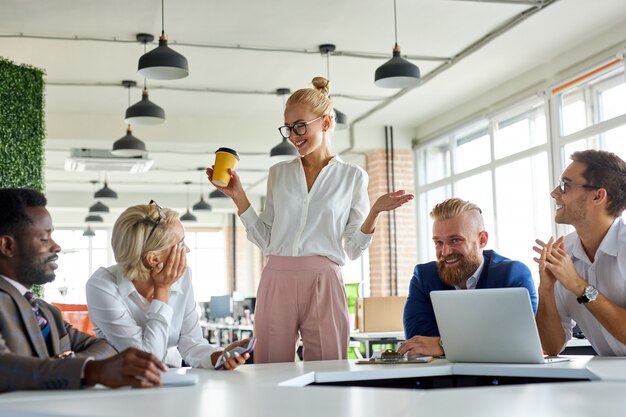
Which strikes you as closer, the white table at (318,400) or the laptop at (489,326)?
the white table at (318,400)

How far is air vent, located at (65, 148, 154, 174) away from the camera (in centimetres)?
1070

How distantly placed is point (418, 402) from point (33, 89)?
635 centimetres

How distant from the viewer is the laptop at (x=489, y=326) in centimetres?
221

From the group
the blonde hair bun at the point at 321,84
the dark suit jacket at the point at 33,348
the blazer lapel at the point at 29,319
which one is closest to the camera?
the dark suit jacket at the point at 33,348

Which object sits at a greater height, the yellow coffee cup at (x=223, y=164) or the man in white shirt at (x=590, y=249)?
the yellow coffee cup at (x=223, y=164)

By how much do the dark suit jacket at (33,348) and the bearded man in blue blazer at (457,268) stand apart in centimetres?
132

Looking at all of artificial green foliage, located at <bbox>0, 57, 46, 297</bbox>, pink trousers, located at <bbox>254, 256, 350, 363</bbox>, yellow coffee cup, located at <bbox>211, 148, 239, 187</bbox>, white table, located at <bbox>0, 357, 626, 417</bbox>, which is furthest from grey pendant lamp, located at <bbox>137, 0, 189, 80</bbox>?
white table, located at <bbox>0, 357, 626, 417</bbox>

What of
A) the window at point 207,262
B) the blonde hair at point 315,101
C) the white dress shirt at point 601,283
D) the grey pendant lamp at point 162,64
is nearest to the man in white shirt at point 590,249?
the white dress shirt at point 601,283

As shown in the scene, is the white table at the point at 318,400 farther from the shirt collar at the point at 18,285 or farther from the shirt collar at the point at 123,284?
the shirt collar at the point at 123,284

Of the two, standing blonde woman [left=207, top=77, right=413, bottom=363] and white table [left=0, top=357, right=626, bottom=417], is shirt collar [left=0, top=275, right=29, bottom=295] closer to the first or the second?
white table [left=0, top=357, right=626, bottom=417]

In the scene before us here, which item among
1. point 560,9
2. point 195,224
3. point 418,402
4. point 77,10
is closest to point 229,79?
point 77,10

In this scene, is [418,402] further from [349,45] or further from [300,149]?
[349,45]

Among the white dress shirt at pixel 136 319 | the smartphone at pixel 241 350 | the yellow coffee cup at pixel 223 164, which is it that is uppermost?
the yellow coffee cup at pixel 223 164

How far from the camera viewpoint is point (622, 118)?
6945 millimetres
